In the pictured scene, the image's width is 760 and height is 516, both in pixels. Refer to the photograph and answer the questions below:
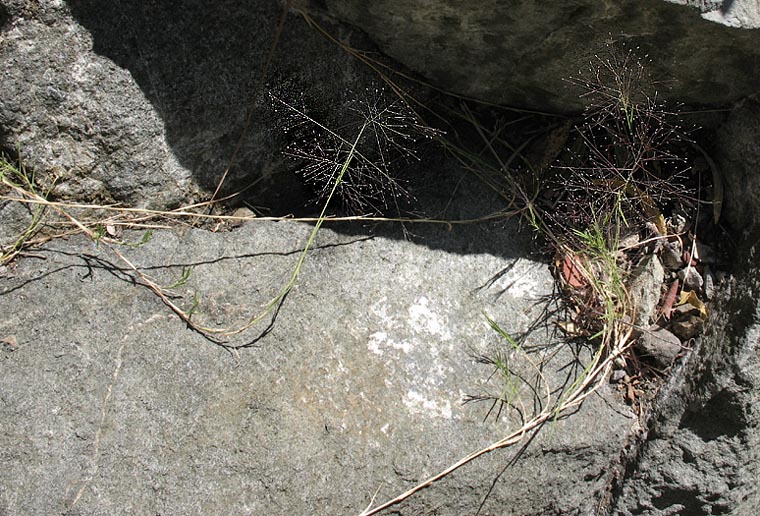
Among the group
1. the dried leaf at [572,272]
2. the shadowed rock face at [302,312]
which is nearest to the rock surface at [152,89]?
the shadowed rock face at [302,312]

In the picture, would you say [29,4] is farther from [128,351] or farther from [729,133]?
[729,133]

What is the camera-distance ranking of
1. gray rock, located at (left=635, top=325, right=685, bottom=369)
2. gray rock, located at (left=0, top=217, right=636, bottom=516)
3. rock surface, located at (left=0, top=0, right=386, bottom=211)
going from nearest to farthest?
gray rock, located at (left=0, top=217, right=636, bottom=516) < rock surface, located at (left=0, top=0, right=386, bottom=211) < gray rock, located at (left=635, top=325, right=685, bottom=369)

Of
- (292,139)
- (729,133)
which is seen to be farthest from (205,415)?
(729,133)

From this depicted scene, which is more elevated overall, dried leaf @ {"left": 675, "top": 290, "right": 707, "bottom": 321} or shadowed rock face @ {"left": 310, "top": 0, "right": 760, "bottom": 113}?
shadowed rock face @ {"left": 310, "top": 0, "right": 760, "bottom": 113}

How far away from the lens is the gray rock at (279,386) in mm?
1740

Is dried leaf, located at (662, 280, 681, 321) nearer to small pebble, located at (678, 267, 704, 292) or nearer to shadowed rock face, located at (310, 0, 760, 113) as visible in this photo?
small pebble, located at (678, 267, 704, 292)

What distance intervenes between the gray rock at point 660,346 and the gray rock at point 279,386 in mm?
149

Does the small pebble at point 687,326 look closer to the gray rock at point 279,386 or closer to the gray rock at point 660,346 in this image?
the gray rock at point 660,346

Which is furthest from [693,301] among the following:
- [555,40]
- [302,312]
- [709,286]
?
[302,312]

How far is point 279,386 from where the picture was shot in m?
1.86

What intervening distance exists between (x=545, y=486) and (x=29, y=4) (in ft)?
5.68

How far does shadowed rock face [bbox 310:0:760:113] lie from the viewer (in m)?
1.76

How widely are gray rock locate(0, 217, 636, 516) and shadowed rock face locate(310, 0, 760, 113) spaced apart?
49 cm

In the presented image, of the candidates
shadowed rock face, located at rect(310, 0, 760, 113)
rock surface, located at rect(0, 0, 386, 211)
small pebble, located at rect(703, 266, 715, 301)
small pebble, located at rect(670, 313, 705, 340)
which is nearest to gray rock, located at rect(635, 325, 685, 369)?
small pebble, located at rect(670, 313, 705, 340)
